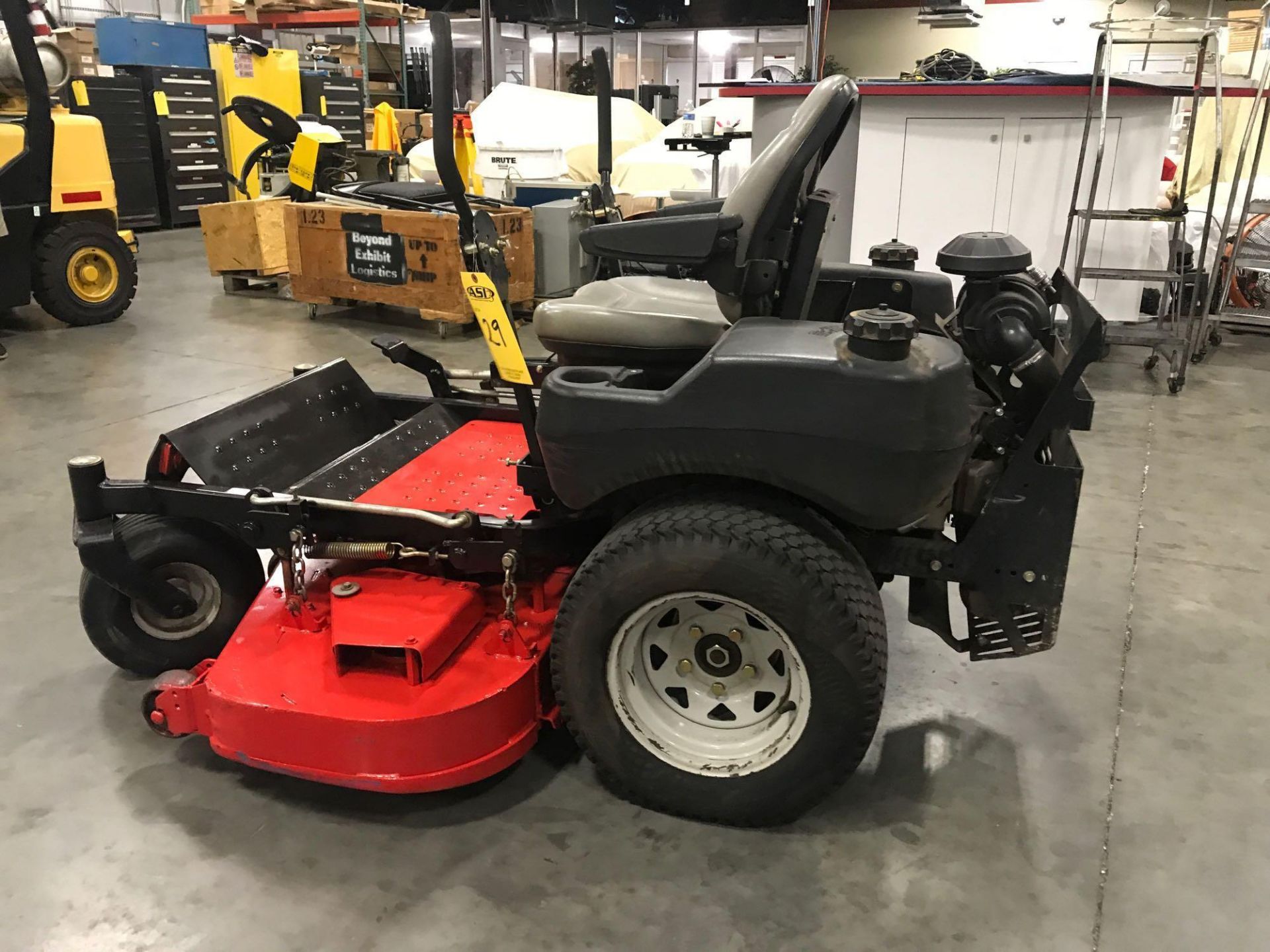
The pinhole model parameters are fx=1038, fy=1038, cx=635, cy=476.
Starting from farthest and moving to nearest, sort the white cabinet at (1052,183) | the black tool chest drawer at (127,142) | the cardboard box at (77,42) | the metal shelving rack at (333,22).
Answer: the metal shelving rack at (333,22) → the cardboard box at (77,42) → the black tool chest drawer at (127,142) → the white cabinet at (1052,183)

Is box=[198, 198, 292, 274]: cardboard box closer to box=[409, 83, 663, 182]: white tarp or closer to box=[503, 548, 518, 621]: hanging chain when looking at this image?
box=[409, 83, 663, 182]: white tarp

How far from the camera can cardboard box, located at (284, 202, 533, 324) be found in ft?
19.6

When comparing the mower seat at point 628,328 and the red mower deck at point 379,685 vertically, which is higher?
the mower seat at point 628,328

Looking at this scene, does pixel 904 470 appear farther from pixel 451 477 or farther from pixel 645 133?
pixel 645 133

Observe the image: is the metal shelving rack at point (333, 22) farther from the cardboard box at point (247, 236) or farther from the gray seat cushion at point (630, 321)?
the gray seat cushion at point (630, 321)

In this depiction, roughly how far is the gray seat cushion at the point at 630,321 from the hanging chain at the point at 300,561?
0.67 metres

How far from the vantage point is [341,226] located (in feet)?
20.7

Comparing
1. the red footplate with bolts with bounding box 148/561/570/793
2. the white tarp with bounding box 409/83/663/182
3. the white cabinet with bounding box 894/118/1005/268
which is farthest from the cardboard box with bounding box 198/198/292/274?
the red footplate with bolts with bounding box 148/561/570/793

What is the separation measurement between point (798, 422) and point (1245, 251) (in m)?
5.81

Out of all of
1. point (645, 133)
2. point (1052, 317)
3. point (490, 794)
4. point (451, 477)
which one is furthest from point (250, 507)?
point (645, 133)

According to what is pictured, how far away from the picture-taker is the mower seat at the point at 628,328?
214cm

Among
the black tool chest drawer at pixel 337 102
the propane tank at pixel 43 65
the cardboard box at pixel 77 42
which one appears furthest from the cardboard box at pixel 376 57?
the propane tank at pixel 43 65

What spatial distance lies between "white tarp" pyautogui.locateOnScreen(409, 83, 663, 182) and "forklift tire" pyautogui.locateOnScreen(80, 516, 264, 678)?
604 centimetres

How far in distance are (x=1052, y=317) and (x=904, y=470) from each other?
918mm
